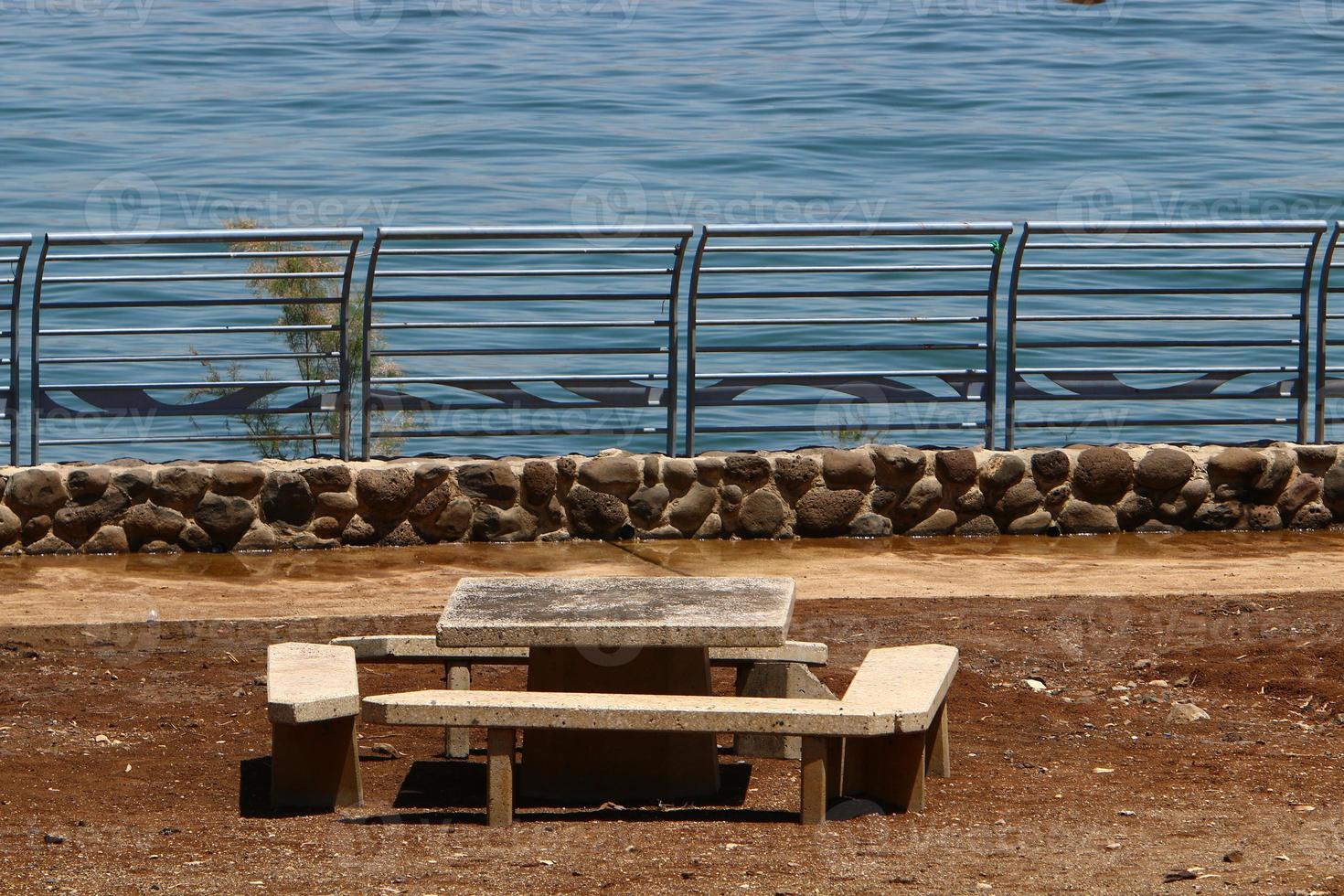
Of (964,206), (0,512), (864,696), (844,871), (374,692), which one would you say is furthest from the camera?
(964,206)

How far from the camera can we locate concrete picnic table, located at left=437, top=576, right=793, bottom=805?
18.8 ft

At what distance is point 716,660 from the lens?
673cm

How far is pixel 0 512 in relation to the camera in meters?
10.1

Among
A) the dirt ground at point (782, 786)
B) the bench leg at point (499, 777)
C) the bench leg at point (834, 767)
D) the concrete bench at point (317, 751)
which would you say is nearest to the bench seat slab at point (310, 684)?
the concrete bench at point (317, 751)

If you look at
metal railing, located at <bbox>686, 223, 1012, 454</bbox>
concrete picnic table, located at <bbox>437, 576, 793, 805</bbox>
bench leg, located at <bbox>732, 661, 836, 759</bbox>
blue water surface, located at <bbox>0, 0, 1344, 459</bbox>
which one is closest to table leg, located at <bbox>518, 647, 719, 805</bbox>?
concrete picnic table, located at <bbox>437, 576, 793, 805</bbox>

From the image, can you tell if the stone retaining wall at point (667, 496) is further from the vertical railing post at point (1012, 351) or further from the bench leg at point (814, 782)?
the bench leg at point (814, 782)

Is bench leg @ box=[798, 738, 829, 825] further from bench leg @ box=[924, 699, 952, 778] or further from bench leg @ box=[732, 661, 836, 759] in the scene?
bench leg @ box=[732, 661, 836, 759]

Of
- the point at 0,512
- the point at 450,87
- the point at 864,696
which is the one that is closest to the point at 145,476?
the point at 0,512

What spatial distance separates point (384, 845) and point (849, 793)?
140cm

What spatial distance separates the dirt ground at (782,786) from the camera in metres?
5.14

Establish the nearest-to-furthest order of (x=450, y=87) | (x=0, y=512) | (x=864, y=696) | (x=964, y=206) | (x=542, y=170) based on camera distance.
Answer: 1. (x=864, y=696)
2. (x=0, y=512)
3. (x=964, y=206)
4. (x=542, y=170)
5. (x=450, y=87)

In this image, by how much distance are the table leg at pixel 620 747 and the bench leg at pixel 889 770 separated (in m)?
0.46

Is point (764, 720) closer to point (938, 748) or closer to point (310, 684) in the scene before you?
point (938, 748)

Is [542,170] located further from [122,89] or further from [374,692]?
[374,692]
